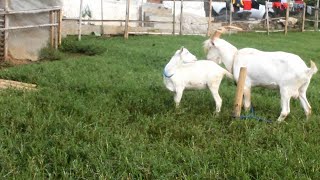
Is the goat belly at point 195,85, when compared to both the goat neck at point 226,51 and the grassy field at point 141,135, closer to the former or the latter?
the grassy field at point 141,135

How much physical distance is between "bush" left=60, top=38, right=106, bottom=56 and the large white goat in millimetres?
6945

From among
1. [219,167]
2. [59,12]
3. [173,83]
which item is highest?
[59,12]

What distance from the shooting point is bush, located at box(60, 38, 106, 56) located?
13867 mm

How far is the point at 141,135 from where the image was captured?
552 centimetres

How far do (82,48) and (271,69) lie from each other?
8569 millimetres

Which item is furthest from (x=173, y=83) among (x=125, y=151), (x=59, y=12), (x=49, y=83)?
(x=59, y=12)

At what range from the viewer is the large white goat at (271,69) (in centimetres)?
647

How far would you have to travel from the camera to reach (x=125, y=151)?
4.86 m

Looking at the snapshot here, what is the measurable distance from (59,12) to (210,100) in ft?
23.8

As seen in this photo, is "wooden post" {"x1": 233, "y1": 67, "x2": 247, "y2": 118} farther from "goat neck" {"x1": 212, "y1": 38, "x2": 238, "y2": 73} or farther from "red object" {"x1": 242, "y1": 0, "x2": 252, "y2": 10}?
"red object" {"x1": 242, "y1": 0, "x2": 252, "y2": 10}

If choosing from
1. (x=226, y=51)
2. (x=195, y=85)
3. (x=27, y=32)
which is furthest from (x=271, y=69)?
(x=27, y=32)

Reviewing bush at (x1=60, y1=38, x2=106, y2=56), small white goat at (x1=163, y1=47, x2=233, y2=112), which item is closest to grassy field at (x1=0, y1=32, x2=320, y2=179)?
small white goat at (x1=163, y1=47, x2=233, y2=112)

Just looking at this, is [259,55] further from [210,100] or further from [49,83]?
[49,83]

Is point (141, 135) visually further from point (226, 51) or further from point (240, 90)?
point (226, 51)
